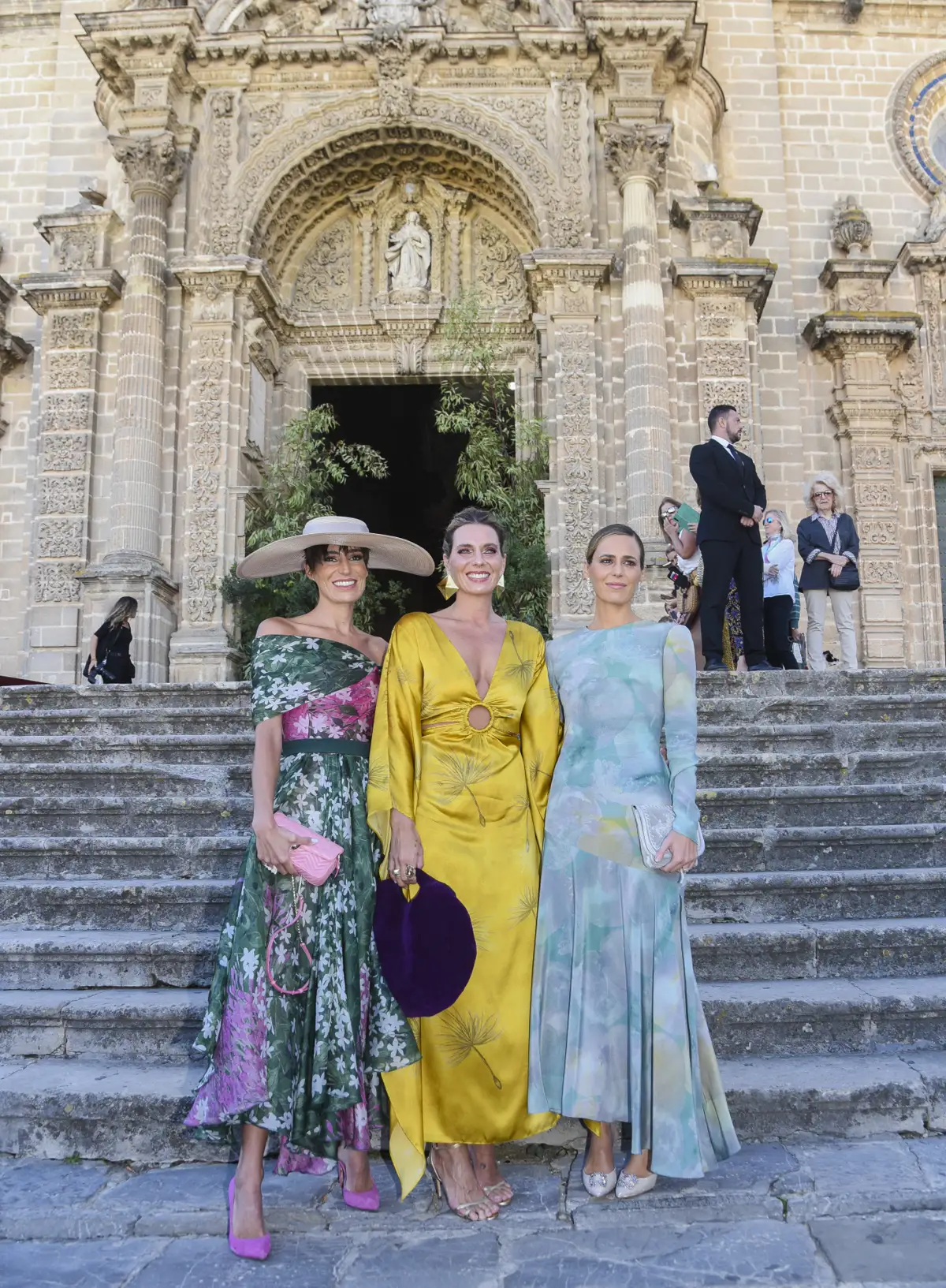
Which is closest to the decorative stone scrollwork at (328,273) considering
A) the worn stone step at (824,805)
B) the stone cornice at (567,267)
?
the stone cornice at (567,267)

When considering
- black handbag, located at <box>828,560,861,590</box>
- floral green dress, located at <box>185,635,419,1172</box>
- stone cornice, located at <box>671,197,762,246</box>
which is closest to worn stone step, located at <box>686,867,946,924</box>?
floral green dress, located at <box>185,635,419,1172</box>

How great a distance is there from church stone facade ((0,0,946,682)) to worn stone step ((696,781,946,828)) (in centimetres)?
636

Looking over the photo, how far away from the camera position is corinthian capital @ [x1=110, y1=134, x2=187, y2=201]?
12.5 m

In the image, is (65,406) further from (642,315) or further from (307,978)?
(307,978)

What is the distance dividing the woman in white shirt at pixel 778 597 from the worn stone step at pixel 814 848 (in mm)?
3668

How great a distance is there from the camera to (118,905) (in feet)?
15.8

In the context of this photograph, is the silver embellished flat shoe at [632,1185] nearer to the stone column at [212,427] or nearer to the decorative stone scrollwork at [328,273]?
the stone column at [212,427]

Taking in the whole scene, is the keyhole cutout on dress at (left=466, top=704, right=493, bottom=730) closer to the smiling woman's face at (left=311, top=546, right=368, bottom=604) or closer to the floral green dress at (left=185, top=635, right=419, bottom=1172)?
the floral green dress at (left=185, top=635, right=419, bottom=1172)

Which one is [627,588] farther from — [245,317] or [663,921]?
[245,317]

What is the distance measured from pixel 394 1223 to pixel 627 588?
6.72 feet

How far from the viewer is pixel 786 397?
45.4 ft

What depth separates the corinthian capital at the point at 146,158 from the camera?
12461 mm

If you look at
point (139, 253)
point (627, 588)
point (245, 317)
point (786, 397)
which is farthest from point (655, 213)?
point (627, 588)

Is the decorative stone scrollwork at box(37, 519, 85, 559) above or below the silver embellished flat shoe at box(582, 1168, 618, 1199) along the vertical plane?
→ above
